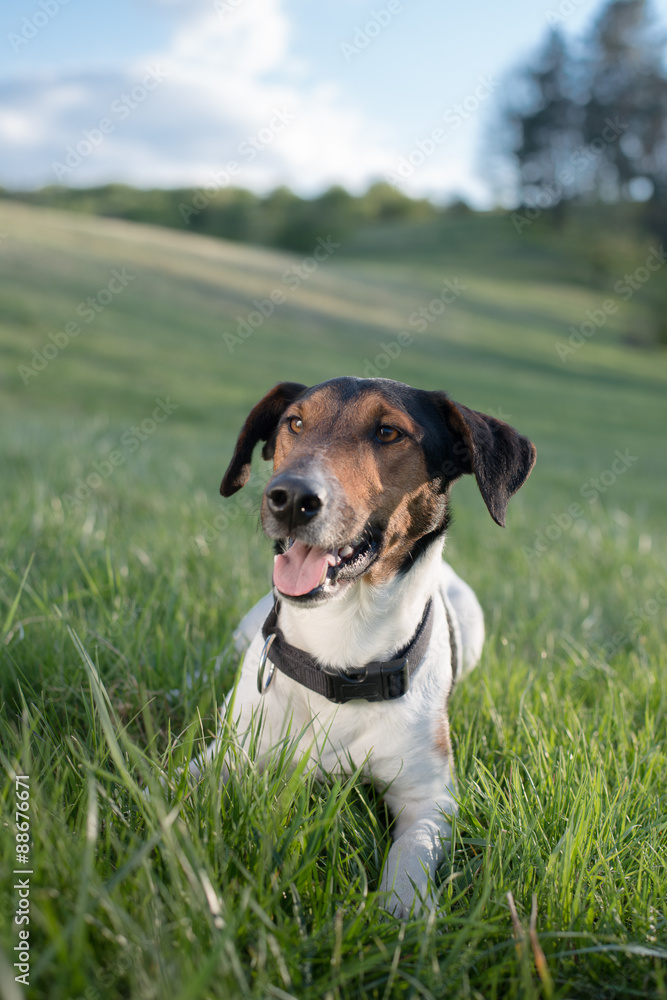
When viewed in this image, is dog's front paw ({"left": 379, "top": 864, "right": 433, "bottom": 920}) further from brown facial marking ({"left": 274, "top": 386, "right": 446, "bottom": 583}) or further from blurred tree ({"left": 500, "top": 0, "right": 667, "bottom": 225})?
blurred tree ({"left": 500, "top": 0, "right": 667, "bottom": 225})

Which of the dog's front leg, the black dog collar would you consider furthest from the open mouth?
the dog's front leg

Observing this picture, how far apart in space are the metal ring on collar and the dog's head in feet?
1.01

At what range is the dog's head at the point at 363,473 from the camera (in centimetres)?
221

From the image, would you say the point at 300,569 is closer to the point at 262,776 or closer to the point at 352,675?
the point at 352,675

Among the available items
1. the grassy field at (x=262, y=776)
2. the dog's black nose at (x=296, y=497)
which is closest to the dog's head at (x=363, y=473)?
the dog's black nose at (x=296, y=497)

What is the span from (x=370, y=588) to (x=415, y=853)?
84 cm

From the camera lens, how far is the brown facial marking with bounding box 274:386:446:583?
2383mm

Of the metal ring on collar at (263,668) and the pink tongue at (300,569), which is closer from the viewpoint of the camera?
the pink tongue at (300,569)

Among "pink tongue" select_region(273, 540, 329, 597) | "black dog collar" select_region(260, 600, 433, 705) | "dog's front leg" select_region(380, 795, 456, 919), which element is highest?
"pink tongue" select_region(273, 540, 329, 597)

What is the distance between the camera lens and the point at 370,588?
2.53 meters

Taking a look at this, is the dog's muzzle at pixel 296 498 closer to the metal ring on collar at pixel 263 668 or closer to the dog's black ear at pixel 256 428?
the metal ring on collar at pixel 263 668

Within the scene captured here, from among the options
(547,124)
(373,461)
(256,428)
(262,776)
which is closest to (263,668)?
(262,776)

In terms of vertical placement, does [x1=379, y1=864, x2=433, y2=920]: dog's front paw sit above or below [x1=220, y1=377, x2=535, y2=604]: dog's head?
below

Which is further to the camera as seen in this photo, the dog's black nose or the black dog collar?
the black dog collar
